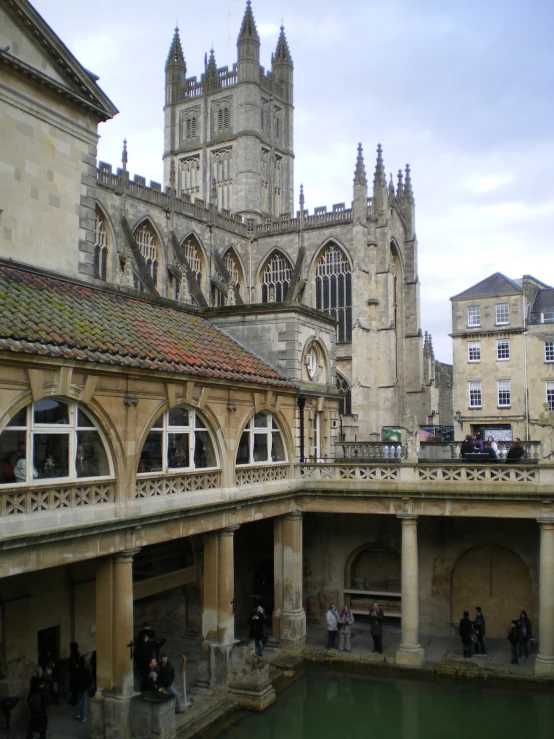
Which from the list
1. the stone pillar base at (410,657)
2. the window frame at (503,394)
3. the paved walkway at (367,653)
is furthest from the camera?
the window frame at (503,394)

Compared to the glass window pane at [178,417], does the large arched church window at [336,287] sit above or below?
above

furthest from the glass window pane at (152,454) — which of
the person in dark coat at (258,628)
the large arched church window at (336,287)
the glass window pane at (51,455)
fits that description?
the large arched church window at (336,287)

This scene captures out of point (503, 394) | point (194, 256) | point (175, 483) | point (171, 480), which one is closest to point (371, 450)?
point (175, 483)

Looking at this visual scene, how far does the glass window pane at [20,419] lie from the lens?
1440 centimetres

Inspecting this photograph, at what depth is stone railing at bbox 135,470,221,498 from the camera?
17.5 metres

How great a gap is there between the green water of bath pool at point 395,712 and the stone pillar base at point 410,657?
0.68m

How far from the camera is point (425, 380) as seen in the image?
63312 millimetres

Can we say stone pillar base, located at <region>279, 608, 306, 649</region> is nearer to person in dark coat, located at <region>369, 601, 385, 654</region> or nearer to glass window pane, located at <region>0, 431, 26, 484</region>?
person in dark coat, located at <region>369, 601, 385, 654</region>

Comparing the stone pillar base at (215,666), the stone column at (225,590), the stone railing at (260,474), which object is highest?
the stone railing at (260,474)

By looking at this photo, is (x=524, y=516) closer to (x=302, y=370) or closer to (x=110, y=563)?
(x=302, y=370)

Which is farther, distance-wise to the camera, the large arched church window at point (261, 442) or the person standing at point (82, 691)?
the large arched church window at point (261, 442)

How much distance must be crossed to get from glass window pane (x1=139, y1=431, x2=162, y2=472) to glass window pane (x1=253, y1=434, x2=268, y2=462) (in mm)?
5105

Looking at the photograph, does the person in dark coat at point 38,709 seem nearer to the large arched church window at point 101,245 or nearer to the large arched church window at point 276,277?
the large arched church window at point 101,245

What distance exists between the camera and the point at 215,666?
20.4m
